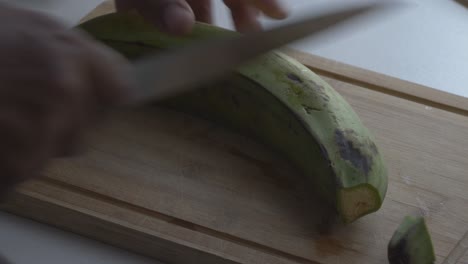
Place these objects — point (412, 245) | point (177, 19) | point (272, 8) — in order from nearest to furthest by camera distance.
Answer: point (412, 245) → point (177, 19) → point (272, 8)

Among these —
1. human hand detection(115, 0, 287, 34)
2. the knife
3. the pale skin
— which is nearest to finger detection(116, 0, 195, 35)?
human hand detection(115, 0, 287, 34)

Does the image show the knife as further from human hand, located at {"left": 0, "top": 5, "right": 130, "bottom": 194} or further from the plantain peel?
the plantain peel

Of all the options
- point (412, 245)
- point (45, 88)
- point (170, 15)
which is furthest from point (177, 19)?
point (45, 88)

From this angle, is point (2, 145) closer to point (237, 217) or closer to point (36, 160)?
point (36, 160)

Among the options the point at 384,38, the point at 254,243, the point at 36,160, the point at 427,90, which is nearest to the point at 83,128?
the point at 36,160

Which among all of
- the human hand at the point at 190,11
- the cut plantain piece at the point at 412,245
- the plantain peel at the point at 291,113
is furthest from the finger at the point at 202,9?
the cut plantain piece at the point at 412,245

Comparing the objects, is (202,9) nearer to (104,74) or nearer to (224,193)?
(224,193)
